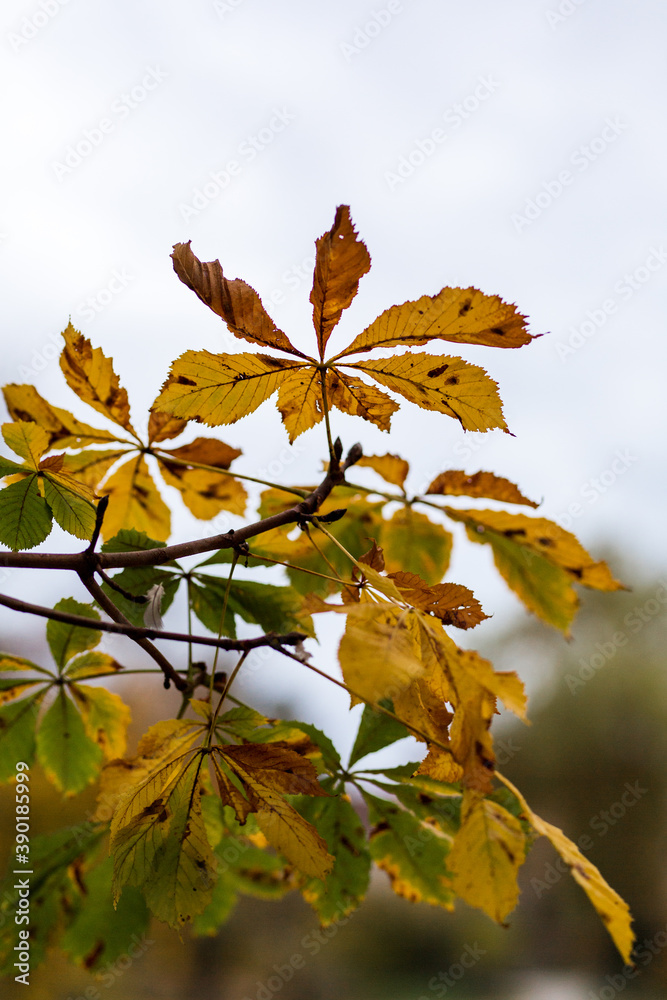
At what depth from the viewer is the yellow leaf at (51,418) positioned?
0.82m

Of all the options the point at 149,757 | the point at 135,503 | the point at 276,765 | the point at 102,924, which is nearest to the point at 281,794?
the point at 276,765

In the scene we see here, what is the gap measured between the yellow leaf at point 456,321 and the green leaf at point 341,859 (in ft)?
A: 1.84

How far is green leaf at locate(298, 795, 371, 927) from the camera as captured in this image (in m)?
0.80

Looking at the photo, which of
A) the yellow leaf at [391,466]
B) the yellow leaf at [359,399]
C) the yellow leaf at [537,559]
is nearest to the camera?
the yellow leaf at [359,399]

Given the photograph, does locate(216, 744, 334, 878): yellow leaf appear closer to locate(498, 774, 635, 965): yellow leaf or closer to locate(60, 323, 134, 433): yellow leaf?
locate(498, 774, 635, 965): yellow leaf

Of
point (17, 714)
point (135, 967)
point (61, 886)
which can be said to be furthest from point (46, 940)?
point (135, 967)

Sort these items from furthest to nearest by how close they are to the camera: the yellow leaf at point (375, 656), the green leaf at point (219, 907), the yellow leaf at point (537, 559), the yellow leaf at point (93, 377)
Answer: the green leaf at point (219, 907)
the yellow leaf at point (537, 559)
the yellow leaf at point (93, 377)
the yellow leaf at point (375, 656)

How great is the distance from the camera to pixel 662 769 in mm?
10297

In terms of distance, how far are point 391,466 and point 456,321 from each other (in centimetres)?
43

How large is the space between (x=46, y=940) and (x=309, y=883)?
17.7 inches

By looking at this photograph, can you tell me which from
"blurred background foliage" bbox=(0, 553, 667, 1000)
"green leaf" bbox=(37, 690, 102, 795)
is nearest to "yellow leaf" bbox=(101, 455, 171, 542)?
"green leaf" bbox=(37, 690, 102, 795)

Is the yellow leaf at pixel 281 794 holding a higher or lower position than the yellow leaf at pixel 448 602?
lower

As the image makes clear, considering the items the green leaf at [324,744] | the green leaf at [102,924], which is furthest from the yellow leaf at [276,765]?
the green leaf at [102,924]

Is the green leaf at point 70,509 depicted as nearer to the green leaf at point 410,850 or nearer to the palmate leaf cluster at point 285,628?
the palmate leaf cluster at point 285,628
